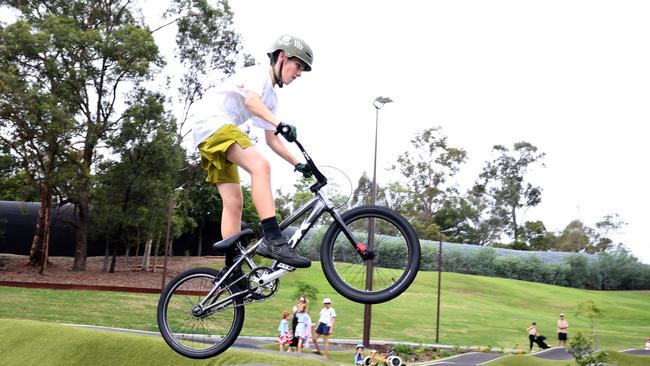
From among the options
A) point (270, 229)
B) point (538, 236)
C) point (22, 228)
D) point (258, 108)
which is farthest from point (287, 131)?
point (538, 236)

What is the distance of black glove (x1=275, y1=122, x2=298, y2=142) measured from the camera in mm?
6348

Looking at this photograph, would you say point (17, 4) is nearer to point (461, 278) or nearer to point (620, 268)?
point (461, 278)

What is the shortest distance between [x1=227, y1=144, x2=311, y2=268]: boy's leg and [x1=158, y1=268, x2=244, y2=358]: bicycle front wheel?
82 centimetres

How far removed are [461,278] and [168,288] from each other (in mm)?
85939

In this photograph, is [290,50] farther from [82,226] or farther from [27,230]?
[27,230]

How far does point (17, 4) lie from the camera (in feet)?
190

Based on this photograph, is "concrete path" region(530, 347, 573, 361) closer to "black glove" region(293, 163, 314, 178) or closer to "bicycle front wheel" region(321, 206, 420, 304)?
"bicycle front wheel" region(321, 206, 420, 304)

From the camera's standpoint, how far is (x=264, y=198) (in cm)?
666

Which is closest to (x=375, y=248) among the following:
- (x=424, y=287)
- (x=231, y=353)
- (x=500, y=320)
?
(x=231, y=353)

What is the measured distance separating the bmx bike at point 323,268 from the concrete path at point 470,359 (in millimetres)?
31413

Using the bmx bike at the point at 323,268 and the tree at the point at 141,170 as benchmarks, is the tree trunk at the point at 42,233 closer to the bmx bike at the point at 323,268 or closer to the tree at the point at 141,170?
the tree at the point at 141,170

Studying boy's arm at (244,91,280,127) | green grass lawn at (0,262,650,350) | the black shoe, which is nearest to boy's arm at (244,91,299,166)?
boy's arm at (244,91,280,127)

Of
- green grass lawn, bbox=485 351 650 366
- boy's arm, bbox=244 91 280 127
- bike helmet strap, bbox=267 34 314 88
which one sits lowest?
green grass lawn, bbox=485 351 650 366

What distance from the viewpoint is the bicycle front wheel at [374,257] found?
6.65m
